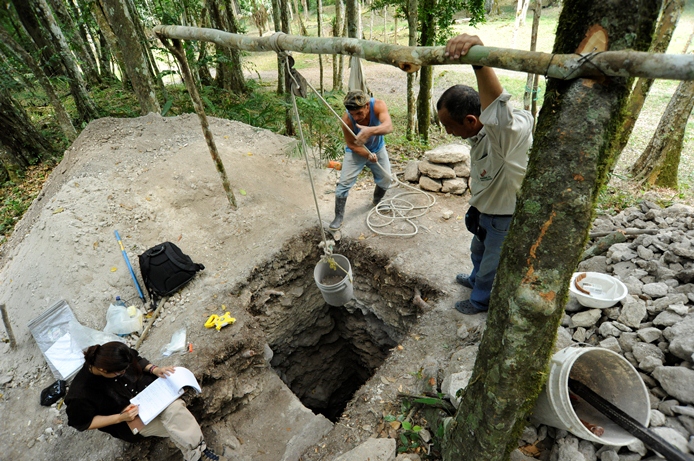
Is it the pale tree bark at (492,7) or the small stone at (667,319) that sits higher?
the pale tree bark at (492,7)

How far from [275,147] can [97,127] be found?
11.2ft

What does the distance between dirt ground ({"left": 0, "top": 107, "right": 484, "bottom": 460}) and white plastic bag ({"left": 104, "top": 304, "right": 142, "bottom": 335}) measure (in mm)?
212

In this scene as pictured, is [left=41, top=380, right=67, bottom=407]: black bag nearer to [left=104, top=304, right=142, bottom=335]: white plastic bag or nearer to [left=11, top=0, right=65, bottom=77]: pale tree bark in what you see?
[left=104, top=304, right=142, bottom=335]: white plastic bag

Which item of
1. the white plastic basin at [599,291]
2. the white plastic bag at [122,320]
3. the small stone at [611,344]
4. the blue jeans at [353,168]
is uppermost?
the blue jeans at [353,168]

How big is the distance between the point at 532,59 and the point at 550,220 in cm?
65

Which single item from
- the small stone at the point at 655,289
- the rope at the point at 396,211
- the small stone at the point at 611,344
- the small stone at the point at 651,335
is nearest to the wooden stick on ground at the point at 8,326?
the rope at the point at 396,211

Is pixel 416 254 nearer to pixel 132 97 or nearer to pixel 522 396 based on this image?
pixel 522 396

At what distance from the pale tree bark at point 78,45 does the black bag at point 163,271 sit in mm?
10081

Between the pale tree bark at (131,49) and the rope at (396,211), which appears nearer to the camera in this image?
the rope at (396,211)

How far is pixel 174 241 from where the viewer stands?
15.7 ft

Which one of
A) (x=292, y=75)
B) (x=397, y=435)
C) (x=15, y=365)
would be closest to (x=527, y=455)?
(x=397, y=435)

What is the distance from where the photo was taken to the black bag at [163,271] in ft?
13.2

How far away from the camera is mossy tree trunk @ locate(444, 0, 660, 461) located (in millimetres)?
1250

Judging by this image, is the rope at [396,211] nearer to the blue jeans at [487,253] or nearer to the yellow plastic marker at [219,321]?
the blue jeans at [487,253]
